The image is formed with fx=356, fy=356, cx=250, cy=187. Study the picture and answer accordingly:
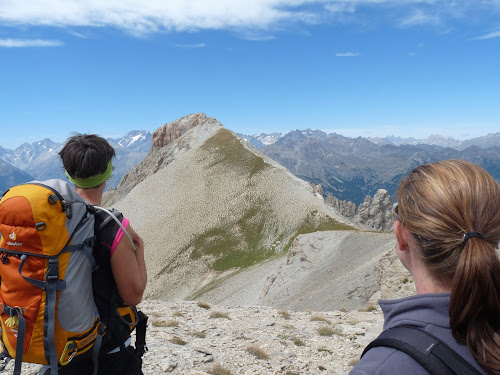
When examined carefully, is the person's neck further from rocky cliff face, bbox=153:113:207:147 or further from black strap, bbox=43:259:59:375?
rocky cliff face, bbox=153:113:207:147

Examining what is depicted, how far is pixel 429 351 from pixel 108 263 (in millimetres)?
3404

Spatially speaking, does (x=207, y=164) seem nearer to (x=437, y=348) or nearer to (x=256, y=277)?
(x=256, y=277)

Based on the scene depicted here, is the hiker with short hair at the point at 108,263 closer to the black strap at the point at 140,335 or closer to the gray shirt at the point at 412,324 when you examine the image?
the black strap at the point at 140,335

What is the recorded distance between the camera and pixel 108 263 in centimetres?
417

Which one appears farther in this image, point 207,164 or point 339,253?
point 207,164

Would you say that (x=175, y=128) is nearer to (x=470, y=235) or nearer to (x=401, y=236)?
(x=401, y=236)

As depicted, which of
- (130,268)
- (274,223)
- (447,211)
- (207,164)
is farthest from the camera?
(207,164)

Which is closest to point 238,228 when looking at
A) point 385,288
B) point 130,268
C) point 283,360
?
point 385,288

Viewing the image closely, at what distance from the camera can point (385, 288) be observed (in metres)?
19.5

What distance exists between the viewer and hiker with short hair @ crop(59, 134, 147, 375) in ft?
13.5

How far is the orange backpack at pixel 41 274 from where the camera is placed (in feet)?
11.9

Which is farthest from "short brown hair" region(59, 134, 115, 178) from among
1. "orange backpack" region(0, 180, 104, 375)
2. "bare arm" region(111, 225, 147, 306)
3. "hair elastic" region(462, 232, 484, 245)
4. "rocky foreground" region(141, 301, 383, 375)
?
"rocky foreground" region(141, 301, 383, 375)

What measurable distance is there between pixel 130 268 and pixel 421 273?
3105 mm

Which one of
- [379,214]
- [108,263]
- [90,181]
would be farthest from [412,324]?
[379,214]
